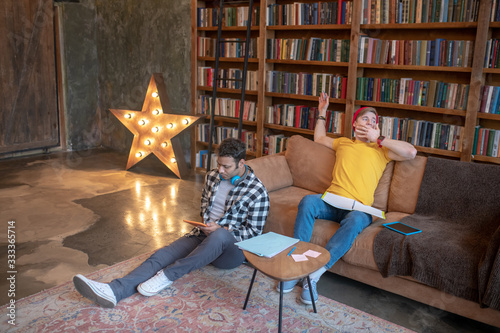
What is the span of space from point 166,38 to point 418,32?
3.29 metres

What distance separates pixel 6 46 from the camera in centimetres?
592

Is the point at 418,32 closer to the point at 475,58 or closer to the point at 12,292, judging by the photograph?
the point at 475,58

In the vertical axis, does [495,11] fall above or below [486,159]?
above

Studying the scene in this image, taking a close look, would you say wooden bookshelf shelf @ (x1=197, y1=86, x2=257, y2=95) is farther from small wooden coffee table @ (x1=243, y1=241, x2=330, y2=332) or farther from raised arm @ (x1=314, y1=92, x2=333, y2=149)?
small wooden coffee table @ (x1=243, y1=241, x2=330, y2=332)

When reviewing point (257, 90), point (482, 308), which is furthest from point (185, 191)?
point (482, 308)

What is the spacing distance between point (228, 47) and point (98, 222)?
2.46 m

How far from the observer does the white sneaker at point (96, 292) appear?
2398mm

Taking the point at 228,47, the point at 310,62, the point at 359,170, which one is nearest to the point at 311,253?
the point at 359,170

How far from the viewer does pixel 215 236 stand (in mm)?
2635

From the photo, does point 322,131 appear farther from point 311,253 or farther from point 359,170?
point 311,253

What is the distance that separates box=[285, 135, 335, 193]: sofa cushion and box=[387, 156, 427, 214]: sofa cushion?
48 cm

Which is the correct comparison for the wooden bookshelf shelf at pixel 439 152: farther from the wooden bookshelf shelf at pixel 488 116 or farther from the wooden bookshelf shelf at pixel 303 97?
the wooden bookshelf shelf at pixel 303 97

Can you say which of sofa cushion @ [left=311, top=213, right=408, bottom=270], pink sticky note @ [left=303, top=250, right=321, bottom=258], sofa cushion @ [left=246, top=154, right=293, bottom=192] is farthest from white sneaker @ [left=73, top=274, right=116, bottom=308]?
sofa cushion @ [left=246, top=154, right=293, bottom=192]

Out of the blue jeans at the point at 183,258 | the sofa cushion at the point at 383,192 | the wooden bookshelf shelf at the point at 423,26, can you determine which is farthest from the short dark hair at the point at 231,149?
the wooden bookshelf shelf at the point at 423,26
